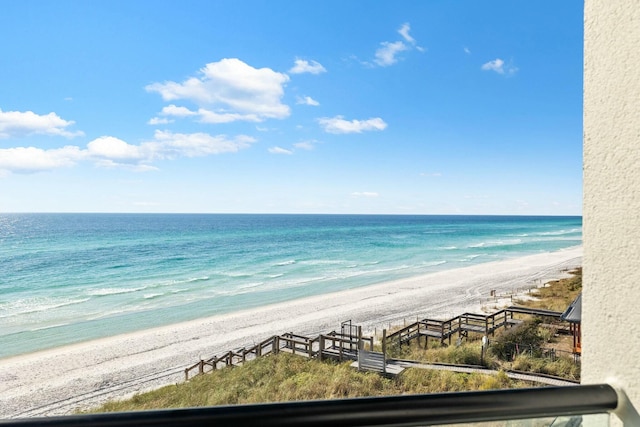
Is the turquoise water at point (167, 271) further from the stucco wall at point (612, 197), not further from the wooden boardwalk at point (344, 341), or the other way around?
the stucco wall at point (612, 197)

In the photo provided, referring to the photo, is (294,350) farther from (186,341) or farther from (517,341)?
(517,341)

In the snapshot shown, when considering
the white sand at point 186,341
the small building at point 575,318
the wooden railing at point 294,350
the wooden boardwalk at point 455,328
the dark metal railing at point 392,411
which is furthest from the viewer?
the wooden boardwalk at point 455,328

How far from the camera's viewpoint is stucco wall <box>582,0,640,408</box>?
0.48 metres

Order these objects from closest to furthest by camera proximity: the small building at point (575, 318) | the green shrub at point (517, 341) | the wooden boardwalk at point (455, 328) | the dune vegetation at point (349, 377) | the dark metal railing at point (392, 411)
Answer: the dark metal railing at point (392, 411)
the small building at point (575, 318)
the dune vegetation at point (349, 377)
the green shrub at point (517, 341)
the wooden boardwalk at point (455, 328)

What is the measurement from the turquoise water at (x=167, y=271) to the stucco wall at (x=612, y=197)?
11.5 metres

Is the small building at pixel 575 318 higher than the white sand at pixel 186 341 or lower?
higher

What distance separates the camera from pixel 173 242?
1065 inches

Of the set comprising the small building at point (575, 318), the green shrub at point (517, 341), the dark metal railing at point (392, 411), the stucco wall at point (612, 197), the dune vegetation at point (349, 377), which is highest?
the stucco wall at point (612, 197)

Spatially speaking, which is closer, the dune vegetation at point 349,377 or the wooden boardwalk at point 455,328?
the dune vegetation at point 349,377

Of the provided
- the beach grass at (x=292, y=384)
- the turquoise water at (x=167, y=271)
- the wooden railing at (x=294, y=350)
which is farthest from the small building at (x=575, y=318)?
the turquoise water at (x=167, y=271)

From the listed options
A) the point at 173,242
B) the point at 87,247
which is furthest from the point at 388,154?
the point at 87,247

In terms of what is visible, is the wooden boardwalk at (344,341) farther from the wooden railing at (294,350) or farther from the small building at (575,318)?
A: the small building at (575,318)

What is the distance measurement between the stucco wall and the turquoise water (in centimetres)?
1152

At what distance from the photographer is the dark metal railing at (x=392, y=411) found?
336 mm
